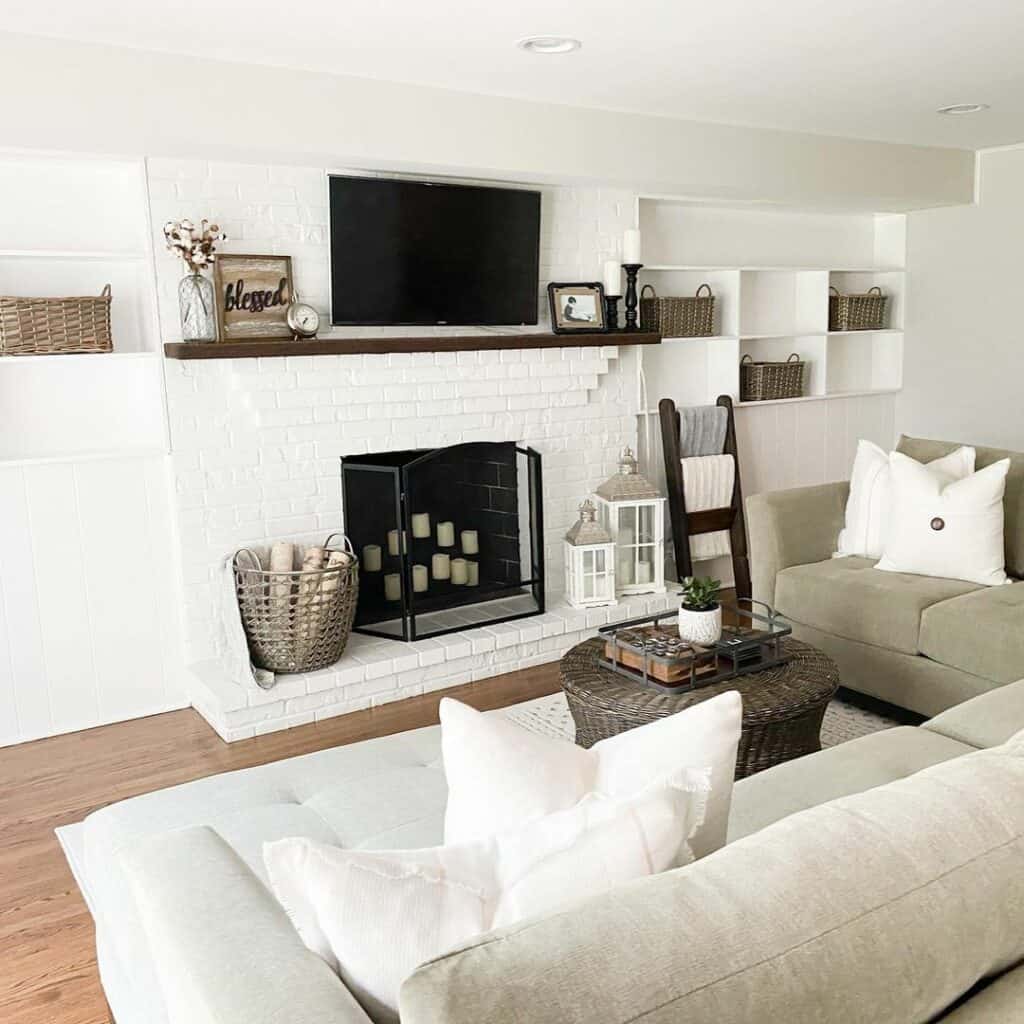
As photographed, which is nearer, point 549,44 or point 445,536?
point 549,44

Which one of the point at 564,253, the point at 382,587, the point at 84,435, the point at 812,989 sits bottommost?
the point at 382,587

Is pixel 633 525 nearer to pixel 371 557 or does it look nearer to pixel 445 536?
pixel 445 536

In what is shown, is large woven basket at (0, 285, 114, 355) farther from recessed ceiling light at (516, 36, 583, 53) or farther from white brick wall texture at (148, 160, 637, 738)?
recessed ceiling light at (516, 36, 583, 53)

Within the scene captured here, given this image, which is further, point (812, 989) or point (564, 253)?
point (564, 253)

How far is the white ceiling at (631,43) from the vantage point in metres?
2.78

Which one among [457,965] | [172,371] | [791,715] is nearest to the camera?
[457,965]

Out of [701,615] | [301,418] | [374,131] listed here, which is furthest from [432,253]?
[701,615]

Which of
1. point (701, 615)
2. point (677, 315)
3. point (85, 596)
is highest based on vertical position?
point (677, 315)

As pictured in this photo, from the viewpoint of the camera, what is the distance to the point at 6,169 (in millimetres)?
3461

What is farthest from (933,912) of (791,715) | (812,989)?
(791,715)

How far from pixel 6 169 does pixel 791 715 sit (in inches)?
120

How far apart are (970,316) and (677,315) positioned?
176cm

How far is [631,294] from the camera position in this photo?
4.63 m

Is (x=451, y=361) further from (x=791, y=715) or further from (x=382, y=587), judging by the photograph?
(x=791, y=715)
